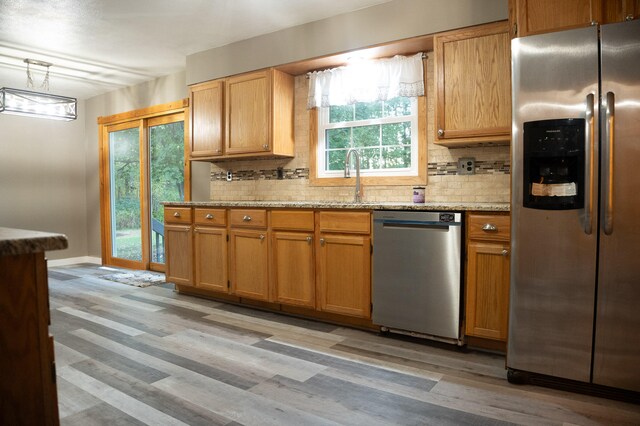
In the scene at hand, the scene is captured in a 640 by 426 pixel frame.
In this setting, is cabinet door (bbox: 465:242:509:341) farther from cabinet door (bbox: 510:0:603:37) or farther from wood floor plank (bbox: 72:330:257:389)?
wood floor plank (bbox: 72:330:257:389)

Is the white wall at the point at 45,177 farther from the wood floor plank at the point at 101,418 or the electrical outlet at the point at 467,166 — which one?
the electrical outlet at the point at 467,166

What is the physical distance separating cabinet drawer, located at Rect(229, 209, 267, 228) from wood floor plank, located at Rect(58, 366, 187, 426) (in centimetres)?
165

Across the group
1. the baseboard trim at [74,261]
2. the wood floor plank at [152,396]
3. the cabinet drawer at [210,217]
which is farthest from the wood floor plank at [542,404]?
the baseboard trim at [74,261]

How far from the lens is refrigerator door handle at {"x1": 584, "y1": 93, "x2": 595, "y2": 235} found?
2066 mm

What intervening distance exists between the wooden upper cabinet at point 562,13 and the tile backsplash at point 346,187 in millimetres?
1024

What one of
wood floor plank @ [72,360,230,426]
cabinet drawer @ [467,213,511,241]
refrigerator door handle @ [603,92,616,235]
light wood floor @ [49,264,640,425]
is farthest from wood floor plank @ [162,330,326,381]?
refrigerator door handle @ [603,92,616,235]

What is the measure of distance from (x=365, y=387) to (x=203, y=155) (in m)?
3.03

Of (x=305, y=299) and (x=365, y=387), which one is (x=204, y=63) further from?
(x=365, y=387)

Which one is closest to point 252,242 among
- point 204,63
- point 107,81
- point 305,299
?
point 305,299

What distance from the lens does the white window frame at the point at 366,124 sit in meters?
3.56

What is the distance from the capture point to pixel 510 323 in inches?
91.8

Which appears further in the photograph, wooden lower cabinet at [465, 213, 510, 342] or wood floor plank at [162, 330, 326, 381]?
wooden lower cabinet at [465, 213, 510, 342]

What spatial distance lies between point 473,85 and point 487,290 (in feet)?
4.43

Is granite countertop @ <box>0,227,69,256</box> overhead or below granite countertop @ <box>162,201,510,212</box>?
below
